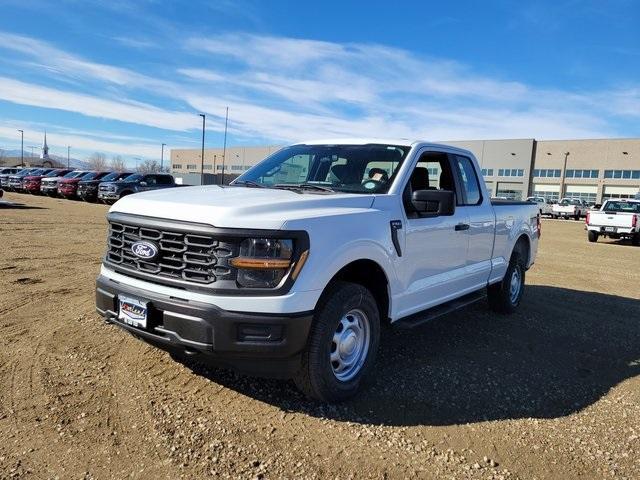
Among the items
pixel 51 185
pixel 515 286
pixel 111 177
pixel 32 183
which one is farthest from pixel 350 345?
pixel 32 183

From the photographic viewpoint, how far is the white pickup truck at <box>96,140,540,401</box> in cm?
326

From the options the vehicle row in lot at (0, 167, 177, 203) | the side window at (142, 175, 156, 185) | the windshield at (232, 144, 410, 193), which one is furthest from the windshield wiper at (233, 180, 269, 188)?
the side window at (142, 175, 156, 185)

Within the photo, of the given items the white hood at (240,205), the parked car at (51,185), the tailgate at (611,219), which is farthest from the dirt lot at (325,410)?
the parked car at (51,185)

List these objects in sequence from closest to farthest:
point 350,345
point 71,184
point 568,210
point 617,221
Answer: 1. point 350,345
2. point 617,221
3. point 71,184
4. point 568,210

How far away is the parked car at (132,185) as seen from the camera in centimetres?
2508

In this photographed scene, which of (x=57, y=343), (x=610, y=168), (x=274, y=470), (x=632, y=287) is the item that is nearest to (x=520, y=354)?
(x=274, y=470)

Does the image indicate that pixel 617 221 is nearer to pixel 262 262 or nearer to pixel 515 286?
pixel 515 286

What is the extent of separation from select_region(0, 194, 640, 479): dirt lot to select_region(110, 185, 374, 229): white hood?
132 cm

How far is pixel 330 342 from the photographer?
3582 millimetres

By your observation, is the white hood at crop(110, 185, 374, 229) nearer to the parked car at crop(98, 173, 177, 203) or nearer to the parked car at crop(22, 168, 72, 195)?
the parked car at crop(98, 173, 177, 203)

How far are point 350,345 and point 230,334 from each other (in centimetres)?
106

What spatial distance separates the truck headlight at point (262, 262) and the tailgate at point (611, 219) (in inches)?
781

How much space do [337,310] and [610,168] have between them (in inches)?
3076

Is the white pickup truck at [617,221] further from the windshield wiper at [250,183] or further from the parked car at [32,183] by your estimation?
the parked car at [32,183]
